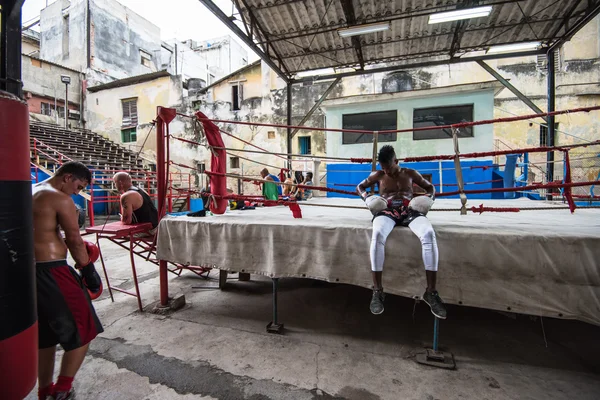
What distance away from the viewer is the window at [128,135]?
20.6 meters

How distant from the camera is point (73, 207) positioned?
2314mm

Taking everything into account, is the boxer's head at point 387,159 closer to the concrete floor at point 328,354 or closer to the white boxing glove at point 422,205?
the white boxing glove at point 422,205

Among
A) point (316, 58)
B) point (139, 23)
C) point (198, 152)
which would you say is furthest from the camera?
point (139, 23)

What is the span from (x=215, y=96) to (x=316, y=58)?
14.1 metres

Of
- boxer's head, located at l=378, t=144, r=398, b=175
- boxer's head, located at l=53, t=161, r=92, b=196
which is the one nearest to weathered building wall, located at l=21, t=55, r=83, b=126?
boxer's head, located at l=53, t=161, r=92, b=196

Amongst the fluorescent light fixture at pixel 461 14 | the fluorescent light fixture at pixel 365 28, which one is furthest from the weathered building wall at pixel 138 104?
the fluorescent light fixture at pixel 461 14

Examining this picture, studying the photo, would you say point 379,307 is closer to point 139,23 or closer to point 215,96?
point 215,96

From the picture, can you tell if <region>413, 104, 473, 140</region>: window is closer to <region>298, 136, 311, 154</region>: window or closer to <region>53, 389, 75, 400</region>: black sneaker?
<region>298, 136, 311, 154</region>: window

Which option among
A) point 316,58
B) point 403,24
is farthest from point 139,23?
point 403,24

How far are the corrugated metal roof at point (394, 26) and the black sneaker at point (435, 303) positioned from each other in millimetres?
5773

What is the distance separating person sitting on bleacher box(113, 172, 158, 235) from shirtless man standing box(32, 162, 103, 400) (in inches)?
58.6

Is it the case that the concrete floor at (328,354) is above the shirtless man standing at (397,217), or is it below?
below

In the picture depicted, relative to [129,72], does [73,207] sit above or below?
below

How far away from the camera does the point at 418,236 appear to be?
8.28ft
